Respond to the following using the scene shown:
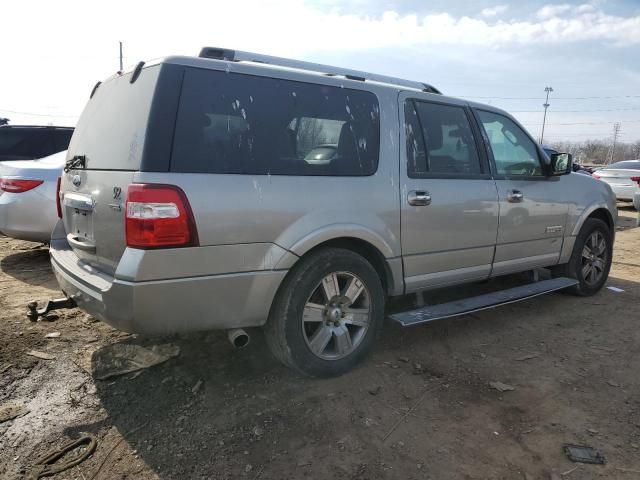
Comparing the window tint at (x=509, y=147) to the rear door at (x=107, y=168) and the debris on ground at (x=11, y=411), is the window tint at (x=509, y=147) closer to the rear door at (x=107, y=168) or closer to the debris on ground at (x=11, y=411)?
the rear door at (x=107, y=168)

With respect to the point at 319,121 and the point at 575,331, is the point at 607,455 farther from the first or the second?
the point at 319,121

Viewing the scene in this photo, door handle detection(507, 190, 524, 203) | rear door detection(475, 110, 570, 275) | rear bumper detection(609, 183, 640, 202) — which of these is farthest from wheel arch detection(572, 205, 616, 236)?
rear bumper detection(609, 183, 640, 202)

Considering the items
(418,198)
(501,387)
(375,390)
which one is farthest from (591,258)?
(375,390)

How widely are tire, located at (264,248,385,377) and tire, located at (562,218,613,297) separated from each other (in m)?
2.85

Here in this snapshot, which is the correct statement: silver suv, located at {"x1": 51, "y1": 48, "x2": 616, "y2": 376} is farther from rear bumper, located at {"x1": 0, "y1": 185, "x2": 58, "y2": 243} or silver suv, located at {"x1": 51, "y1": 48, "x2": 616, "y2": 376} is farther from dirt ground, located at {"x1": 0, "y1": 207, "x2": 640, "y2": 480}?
rear bumper, located at {"x1": 0, "y1": 185, "x2": 58, "y2": 243}

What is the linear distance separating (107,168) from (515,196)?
3.26 m

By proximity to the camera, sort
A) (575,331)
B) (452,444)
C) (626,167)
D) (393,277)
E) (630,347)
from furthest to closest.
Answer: (626,167) → (575,331) → (630,347) → (393,277) → (452,444)

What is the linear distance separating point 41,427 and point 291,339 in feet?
4.86

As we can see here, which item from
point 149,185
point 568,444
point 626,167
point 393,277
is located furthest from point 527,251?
point 626,167

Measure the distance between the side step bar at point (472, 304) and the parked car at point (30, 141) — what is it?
611 centimetres

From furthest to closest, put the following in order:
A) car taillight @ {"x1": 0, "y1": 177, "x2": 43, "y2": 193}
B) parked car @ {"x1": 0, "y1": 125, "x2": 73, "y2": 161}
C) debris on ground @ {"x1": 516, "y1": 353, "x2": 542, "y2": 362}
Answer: parked car @ {"x1": 0, "y1": 125, "x2": 73, "y2": 161} < car taillight @ {"x1": 0, "y1": 177, "x2": 43, "y2": 193} < debris on ground @ {"x1": 516, "y1": 353, "x2": 542, "y2": 362}

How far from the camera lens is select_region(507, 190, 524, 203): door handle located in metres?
4.18

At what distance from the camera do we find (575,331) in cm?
433

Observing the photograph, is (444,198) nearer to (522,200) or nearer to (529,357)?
(522,200)
